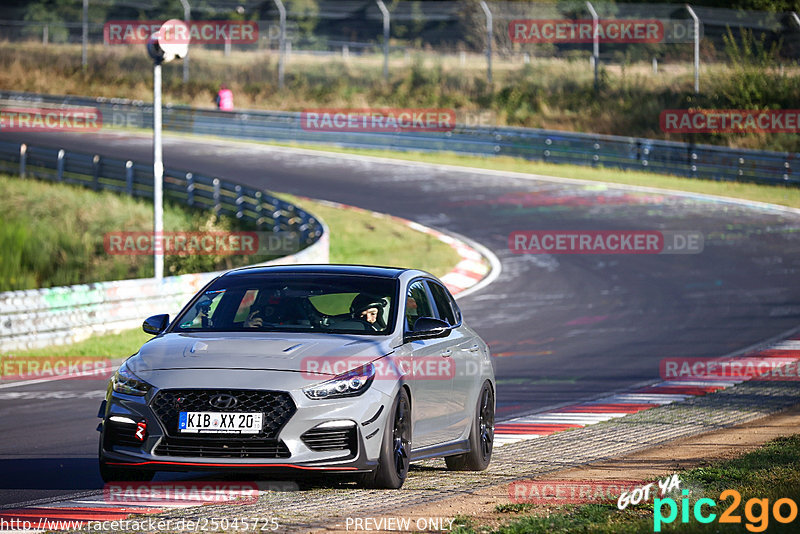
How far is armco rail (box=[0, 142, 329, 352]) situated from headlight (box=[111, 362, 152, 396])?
355 inches

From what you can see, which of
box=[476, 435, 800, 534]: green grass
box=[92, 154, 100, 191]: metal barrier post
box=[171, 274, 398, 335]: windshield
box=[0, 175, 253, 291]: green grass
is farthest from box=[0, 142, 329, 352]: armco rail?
box=[476, 435, 800, 534]: green grass

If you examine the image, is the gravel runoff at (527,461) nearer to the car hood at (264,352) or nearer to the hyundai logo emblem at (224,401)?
the hyundai logo emblem at (224,401)

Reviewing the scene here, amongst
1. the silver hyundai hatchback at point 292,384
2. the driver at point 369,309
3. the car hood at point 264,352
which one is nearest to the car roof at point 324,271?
the silver hyundai hatchback at point 292,384

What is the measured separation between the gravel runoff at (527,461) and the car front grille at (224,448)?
0.32m

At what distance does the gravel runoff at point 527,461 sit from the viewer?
712 centimetres

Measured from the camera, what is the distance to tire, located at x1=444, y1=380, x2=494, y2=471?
9.24m

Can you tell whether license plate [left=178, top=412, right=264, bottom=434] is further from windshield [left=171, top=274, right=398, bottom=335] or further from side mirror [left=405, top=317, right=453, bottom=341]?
side mirror [left=405, top=317, right=453, bottom=341]

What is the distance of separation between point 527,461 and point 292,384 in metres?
3.01

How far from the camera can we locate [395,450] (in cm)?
782

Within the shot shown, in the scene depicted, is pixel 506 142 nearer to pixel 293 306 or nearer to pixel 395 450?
pixel 293 306

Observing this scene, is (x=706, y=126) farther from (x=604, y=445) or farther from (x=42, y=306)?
(x=604, y=445)

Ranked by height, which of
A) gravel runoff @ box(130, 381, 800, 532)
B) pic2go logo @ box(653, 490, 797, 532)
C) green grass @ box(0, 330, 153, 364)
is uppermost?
pic2go logo @ box(653, 490, 797, 532)

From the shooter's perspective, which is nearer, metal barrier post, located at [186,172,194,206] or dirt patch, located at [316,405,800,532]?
dirt patch, located at [316,405,800,532]

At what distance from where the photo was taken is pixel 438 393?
8.66 meters
